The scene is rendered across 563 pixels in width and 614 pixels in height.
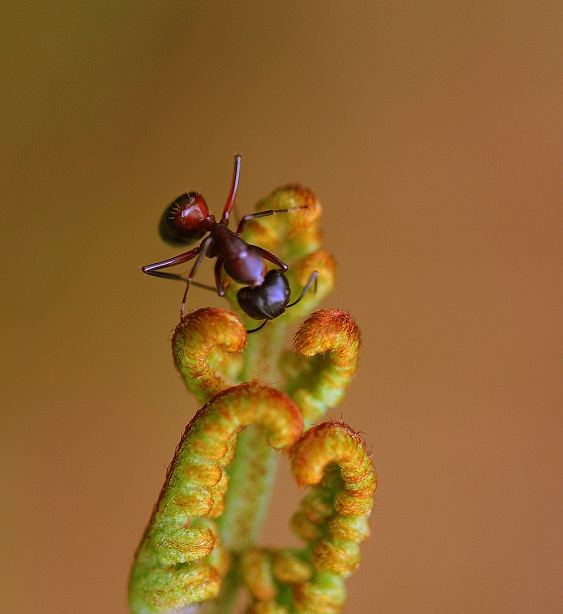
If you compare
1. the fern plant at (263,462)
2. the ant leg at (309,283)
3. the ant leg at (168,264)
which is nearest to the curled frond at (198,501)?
the fern plant at (263,462)

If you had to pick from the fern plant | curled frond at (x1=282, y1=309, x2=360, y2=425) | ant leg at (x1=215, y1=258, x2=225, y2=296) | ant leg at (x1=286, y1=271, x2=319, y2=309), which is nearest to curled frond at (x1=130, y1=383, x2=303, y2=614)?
the fern plant

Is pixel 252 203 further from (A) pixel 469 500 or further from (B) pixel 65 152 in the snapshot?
(A) pixel 469 500

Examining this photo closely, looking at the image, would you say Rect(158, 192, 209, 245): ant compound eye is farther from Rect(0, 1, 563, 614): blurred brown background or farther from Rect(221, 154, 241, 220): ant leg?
Rect(0, 1, 563, 614): blurred brown background

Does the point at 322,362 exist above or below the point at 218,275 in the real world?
below

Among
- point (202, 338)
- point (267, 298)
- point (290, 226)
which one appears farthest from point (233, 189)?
point (202, 338)

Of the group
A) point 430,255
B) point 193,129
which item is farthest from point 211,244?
point 430,255

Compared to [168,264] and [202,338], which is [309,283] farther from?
[168,264]

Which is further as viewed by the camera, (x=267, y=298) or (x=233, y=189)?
(x=233, y=189)
